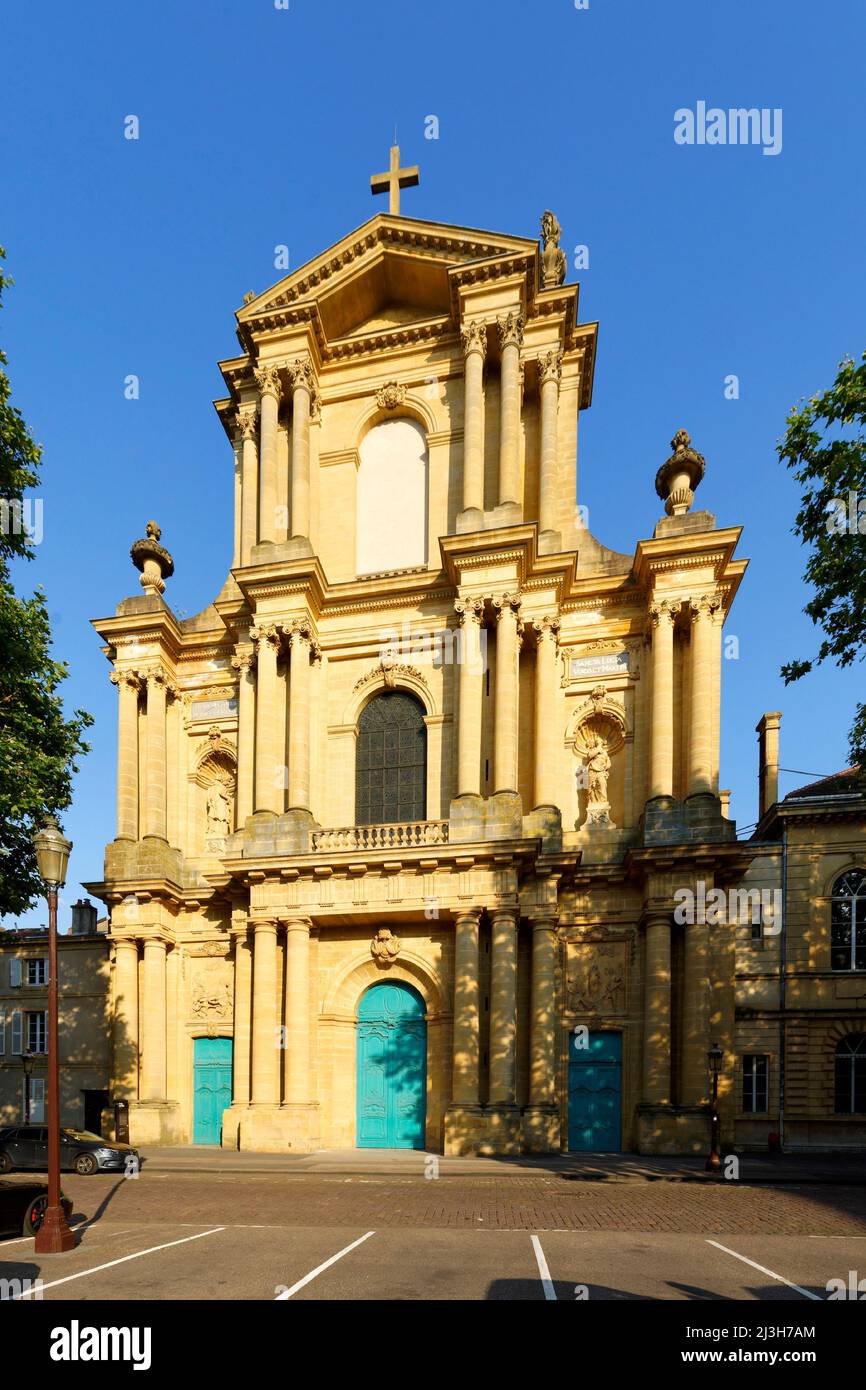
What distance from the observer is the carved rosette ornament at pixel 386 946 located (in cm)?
2308

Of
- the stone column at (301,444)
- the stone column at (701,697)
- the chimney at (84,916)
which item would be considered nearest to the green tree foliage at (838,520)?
the stone column at (701,697)

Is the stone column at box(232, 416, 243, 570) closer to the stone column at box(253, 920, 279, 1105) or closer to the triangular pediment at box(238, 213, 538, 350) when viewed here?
the triangular pediment at box(238, 213, 538, 350)

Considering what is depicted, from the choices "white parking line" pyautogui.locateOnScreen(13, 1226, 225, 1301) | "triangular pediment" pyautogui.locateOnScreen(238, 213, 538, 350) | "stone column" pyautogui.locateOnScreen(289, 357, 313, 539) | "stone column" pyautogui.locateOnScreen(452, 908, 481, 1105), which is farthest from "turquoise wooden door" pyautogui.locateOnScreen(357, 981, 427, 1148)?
"triangular pediment" pyautogui.locateOnScreen(238, 213, 538, 350)

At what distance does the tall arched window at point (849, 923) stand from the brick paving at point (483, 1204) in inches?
412

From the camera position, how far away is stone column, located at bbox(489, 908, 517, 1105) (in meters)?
20.7

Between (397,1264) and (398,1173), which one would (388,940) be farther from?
(397,1264)

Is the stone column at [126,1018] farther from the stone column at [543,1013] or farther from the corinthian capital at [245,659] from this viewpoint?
the stone column at [543,1013]

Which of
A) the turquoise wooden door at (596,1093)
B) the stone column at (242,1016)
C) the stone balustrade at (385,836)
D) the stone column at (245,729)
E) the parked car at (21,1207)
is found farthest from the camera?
the stone column at (245,729)

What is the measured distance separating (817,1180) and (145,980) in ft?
60.6

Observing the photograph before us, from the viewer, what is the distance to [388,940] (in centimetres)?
2308

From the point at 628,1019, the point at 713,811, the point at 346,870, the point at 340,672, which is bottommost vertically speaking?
the point at 628,1019
